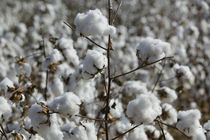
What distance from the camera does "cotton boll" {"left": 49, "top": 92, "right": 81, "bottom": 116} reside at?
1226 mm

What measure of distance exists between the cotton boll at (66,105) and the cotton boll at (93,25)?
0.31 m

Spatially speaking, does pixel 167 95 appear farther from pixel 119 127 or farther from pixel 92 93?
pixel 92 93

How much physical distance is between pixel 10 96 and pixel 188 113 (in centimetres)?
107

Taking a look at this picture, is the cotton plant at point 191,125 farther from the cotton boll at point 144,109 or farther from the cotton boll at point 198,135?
the cotton boll at point 144,109

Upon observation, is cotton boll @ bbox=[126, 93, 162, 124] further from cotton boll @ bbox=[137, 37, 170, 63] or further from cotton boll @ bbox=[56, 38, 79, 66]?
cotton boll @ bbox=[56, 38, 79, 66]

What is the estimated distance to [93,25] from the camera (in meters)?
1.28

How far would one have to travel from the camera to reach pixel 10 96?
169 cm

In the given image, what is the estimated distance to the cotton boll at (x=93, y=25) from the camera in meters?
1.27

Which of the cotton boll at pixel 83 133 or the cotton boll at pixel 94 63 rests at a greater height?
the cotton boll at pixel 94 63

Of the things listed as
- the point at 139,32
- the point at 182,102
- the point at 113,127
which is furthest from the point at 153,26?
the point at 113,127

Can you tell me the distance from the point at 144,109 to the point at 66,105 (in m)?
0.35

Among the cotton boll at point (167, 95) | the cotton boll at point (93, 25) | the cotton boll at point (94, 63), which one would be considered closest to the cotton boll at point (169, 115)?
the cotton boll at point (167, 95)

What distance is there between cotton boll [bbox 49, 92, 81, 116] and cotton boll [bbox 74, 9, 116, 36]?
0.31m

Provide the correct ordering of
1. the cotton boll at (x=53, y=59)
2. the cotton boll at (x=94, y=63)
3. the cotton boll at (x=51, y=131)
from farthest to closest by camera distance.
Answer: the cotton boll at (x=53, y=59), the cotton boll at (x=94, y=63), the cotton boll at (x=51, y=131)
